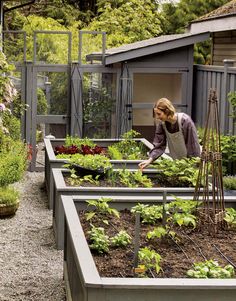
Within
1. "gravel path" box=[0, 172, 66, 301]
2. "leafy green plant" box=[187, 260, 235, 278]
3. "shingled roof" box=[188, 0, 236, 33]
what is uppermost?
"shingled roof" box=[188, 0, 236, 33]

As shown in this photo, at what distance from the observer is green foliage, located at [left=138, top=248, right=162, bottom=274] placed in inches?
203

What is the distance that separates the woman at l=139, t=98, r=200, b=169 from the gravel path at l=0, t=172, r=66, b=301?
1.52 m

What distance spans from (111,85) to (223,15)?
2421 millimetres

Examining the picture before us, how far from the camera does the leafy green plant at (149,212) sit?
6582 millimetres

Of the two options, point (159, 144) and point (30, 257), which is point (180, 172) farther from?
point (30, 257)

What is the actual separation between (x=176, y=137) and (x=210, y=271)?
13.9 ft

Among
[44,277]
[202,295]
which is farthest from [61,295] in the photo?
[202,295]

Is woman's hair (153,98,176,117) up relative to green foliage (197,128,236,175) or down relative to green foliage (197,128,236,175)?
up

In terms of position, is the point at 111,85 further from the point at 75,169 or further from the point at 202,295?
the point at 202,295

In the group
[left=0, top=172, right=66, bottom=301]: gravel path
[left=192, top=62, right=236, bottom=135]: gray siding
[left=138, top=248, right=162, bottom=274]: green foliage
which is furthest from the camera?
[left=192, top=62, right=236, bottom=135]: gray siding

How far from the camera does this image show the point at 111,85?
14.6 meters

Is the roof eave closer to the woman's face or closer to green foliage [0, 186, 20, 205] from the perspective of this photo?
green foliage [0, 186, 20, 205]

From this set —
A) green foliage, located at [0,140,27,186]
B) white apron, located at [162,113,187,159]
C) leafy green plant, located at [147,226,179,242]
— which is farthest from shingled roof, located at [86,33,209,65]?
leafy green plant, located at [147,226,179,242]

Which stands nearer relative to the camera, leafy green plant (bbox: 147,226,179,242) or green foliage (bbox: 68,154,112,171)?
leafy green plant (bbox: 147,226,179,242)
